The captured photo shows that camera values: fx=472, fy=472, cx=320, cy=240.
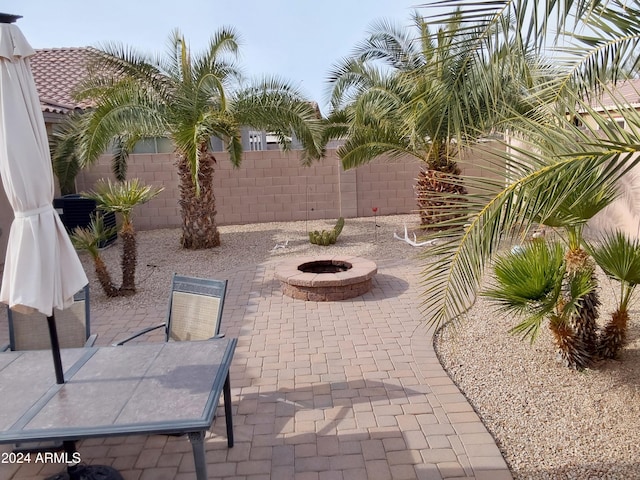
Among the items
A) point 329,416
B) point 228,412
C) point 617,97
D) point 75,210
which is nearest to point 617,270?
point 617,97

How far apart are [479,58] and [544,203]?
99cm

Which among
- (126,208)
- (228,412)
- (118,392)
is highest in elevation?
(126,208)

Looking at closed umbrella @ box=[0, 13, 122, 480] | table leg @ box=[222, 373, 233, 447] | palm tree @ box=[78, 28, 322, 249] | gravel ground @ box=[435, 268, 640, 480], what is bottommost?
gravel ground @ box=[435, 268, 640, 480]

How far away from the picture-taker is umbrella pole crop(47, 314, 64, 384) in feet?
9.37

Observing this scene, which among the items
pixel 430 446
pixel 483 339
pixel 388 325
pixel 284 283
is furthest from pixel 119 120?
pixel 430 446

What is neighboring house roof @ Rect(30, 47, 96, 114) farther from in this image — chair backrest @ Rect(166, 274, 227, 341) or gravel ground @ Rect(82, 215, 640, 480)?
chair backrest @ Rect(166, 274, 227, 341)

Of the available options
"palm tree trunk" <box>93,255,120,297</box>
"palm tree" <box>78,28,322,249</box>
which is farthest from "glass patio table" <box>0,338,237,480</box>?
"palm tree" <box>78,28,322,249</box>

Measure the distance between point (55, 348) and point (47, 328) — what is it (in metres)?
1.25

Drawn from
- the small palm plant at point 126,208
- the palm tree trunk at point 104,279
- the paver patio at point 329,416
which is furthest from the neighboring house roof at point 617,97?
the palm tree trunk at point 104,279

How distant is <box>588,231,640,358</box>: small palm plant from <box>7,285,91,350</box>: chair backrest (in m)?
4.40

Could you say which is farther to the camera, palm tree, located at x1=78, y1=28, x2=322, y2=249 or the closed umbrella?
palm tree, located at x1=78, y1=28, x2=322, y2=249

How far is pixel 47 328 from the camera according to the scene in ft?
12.9

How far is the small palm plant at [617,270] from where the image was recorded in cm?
392

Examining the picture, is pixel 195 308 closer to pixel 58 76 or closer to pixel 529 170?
pixel 529 170
